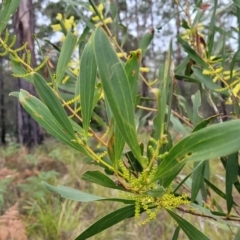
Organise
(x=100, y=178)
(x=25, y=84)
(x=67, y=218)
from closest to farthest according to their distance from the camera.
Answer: (x=100, y=178) → (x=67, y=218) → (x=25, y=84)

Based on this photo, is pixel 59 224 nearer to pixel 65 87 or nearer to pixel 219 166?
pixel 65 87

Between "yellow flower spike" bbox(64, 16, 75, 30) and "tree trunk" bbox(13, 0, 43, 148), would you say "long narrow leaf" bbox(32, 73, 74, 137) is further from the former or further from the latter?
"tree trunk" bbox(13, 0, 43, 148)

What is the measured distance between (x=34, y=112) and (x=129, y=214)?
0.65 ft

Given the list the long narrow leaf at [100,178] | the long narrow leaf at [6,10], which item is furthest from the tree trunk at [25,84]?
the long narrow leaf at [100,178]

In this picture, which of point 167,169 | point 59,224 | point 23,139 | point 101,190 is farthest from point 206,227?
point 23,139

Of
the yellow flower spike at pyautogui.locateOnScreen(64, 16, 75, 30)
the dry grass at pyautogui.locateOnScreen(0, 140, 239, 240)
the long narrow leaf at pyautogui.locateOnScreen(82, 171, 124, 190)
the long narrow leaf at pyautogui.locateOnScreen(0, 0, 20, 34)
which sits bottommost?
the dry grass at pyautogui.locateOnScreen(0, 140, 239, 240)

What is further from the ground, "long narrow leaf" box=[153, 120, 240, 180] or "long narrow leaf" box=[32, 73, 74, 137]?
"long narrow leaf" box=[32, 73, 74, 137]

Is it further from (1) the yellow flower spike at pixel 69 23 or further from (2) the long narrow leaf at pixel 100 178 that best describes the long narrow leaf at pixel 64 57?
(1) the yellow flower spike at pixel 69 23

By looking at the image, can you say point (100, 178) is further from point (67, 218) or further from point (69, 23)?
point (67, 218)

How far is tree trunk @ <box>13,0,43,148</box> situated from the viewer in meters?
5.27

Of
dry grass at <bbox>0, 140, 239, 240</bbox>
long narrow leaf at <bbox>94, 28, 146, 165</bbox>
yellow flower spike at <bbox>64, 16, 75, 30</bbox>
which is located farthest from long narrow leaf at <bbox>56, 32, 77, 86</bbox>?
dry grass at <bbox>0, 140, 239, 240</bbox>

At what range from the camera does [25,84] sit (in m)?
5.18

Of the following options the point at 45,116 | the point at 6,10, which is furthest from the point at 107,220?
the point at 6,10

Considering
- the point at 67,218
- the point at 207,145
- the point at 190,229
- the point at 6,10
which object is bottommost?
the point at 67,218
